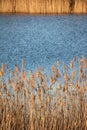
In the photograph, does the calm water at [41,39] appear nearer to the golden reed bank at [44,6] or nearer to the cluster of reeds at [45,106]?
the golden reed bank at [44,6]

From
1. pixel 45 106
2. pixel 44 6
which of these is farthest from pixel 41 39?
pixel 45 106

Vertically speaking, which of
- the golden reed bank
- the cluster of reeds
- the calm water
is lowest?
the calm water

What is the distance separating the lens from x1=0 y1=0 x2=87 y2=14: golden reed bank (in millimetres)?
21781

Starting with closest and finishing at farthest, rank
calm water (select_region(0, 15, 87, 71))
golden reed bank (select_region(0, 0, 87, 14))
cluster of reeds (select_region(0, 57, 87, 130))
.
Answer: cluster of reeds (select_region(0, 57, 87, 130)), calm water (select_region(0, 15, 87, 71)), golden reed bank (select_region(0, 0, 87, 14))

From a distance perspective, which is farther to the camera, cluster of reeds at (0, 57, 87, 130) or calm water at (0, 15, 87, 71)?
calm water at (0, 15, 87, 71)

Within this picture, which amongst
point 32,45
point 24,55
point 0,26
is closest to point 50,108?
point 24,55

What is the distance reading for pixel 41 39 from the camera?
17.1m

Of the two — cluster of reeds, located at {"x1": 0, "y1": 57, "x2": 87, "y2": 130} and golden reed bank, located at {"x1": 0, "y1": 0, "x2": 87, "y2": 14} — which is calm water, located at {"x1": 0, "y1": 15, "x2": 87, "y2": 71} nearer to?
golden reed bank, located at {"x1": 0, "y1": 0, "x2": 87, "y2": 14}

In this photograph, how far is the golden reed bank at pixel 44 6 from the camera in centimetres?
2178

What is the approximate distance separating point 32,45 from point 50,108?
970 centimetres

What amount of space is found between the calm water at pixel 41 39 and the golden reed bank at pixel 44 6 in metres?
0.31

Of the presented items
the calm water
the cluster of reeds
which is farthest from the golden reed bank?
the cluster of reeds

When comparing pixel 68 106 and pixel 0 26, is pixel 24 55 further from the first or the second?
pixel 68 106

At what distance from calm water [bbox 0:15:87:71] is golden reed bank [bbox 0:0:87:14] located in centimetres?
31
